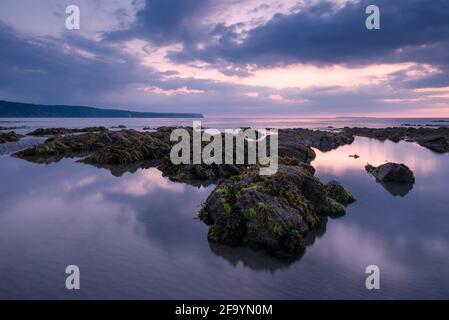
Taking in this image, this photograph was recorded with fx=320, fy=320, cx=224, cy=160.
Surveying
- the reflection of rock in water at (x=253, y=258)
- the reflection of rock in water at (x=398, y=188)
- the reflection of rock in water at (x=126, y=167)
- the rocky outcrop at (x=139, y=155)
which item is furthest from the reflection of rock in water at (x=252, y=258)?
the reflection of rock in water at (x=126, y=167)

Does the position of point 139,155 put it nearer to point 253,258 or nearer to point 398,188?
point 398,188

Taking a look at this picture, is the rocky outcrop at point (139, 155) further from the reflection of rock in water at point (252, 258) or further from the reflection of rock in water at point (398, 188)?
the reflection of rock in water at point (252, 258)

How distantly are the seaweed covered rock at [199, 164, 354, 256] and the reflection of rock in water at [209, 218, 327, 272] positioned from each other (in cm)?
20

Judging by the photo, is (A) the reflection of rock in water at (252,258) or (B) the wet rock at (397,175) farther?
(B) the wet rock at (397,175)

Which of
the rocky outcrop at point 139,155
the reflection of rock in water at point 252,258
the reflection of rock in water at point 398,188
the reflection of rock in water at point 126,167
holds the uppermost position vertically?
the rocky outcrop at point 139,155

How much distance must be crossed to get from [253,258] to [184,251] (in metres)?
1.96

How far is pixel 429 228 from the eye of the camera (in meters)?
11.0

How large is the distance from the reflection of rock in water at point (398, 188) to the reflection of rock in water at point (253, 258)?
984 cm

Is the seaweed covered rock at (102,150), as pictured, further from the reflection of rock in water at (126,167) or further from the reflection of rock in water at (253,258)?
the reflection of rock in water at (253,258)

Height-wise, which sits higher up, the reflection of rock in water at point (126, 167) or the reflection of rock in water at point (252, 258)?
the reflection of rock in water at point (126, 167)

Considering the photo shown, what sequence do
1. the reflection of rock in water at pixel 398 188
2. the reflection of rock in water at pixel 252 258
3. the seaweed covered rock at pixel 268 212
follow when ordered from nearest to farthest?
the reflection of rock in water at pixel 252 258
the seaweed covered rock at pixel 268 212
the reflection of rock in water at pixel 398 188

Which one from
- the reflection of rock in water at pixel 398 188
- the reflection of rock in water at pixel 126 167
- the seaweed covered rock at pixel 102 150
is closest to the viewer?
the reflection of rock in water at pixel 398 188

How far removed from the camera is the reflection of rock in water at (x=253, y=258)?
26.2 ft

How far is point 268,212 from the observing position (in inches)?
371
